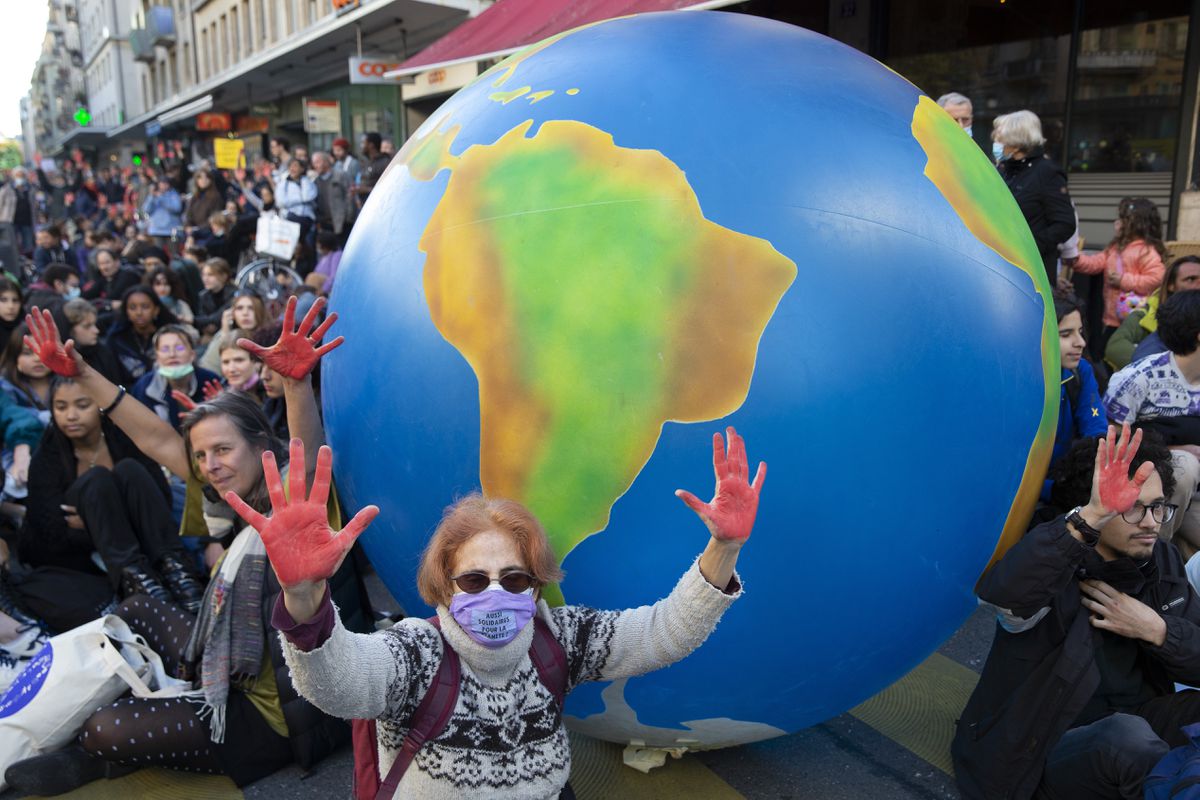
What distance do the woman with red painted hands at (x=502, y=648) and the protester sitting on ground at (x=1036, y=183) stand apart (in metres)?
3.98

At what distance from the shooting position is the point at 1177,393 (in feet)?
12.4

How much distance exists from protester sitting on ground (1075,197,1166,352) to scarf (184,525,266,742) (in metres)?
5.83

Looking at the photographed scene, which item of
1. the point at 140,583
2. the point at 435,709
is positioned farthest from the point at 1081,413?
the point at 140,583

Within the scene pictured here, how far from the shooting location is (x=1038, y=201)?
5.14 metres

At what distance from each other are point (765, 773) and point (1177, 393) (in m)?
2.33

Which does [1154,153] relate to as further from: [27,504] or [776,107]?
[27,504]

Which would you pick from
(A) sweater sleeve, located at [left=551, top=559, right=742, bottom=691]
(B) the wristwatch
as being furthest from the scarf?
(B) the wristwatch

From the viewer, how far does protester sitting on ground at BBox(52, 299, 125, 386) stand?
18.8ft

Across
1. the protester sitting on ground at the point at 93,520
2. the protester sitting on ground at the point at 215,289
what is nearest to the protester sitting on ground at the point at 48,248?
the protester sitting on ground at the point at 215,289

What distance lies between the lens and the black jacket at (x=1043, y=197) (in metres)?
5.12

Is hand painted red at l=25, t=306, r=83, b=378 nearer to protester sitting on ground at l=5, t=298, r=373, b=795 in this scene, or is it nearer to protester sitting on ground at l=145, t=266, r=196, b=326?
protester sitting on ground at l=5, t=298, r=373, b=795

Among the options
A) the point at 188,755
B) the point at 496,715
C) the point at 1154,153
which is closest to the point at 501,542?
the point at 496,715

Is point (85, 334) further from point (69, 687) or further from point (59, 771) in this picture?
point (59, 771)

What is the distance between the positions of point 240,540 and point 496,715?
1457 millimetres
